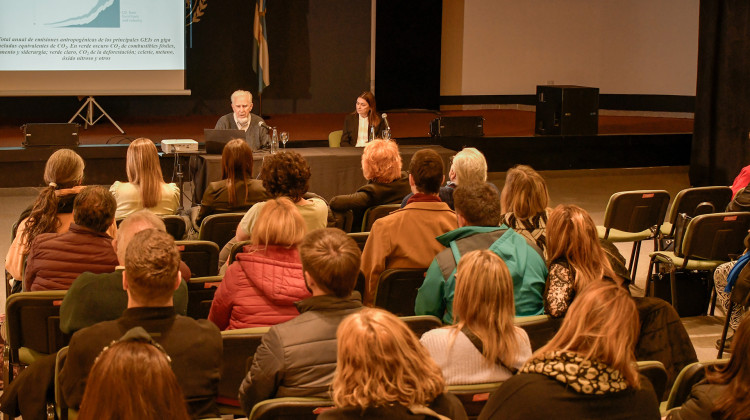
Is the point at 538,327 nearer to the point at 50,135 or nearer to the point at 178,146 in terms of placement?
the point at 178,146

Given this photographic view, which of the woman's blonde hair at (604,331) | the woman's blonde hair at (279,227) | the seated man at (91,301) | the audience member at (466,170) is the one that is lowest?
the seated man at (91,301)

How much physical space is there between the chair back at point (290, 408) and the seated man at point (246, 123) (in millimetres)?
5109

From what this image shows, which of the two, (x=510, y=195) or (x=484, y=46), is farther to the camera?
(x=484, y=46)

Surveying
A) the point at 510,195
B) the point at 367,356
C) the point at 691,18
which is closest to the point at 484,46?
the point at 691,18

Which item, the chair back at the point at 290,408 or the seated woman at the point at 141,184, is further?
the seated woman at the point at 141,184

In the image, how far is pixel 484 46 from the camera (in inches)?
561

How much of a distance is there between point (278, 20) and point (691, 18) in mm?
6341

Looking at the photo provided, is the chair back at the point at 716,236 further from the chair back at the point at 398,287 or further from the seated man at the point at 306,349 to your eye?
the seated man at the point at 306,349

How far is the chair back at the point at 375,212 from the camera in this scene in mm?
4840

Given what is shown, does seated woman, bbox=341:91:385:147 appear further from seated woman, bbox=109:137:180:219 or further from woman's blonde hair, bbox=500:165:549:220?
woman's blonde hair, bbox=500:165:549:220

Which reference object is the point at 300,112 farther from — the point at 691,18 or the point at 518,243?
the point at 518,243

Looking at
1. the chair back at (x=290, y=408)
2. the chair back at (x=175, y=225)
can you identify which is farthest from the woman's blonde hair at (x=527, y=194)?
the chair back at (x=290, y=408)

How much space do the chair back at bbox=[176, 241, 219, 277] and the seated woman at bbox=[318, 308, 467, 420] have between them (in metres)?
2.04

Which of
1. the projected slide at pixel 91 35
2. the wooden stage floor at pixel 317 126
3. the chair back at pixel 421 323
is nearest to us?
the chair back at pixel 421 323
